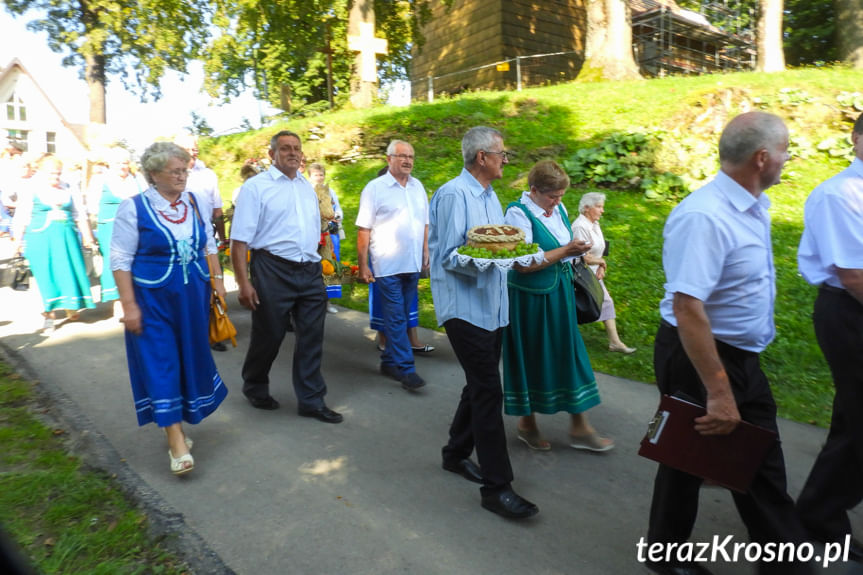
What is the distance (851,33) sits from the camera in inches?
703

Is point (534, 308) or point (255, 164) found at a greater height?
point (255, 164)

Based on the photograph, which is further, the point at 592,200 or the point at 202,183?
the point at 202,183

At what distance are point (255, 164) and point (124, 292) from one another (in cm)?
500

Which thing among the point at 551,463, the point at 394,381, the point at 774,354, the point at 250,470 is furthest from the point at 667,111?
the point at 250,470

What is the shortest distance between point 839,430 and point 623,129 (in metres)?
10.6

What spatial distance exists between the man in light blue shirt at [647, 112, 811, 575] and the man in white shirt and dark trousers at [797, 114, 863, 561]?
37cm

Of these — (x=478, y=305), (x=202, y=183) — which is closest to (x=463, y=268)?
(x=478, y=305)

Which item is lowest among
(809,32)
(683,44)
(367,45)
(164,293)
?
(164,293)

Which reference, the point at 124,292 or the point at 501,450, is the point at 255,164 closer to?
the point at 124,292

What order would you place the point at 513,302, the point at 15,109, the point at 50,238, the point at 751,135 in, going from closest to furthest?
the point at 751,135 → the point at 513,302 → the point at 50,238 → the point at 15,109

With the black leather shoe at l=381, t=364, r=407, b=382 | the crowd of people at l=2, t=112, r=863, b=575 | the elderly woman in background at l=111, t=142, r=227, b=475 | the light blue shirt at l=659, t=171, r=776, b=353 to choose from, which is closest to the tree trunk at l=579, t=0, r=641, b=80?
the crowd of people at l=2, t=112, r=863, b=575

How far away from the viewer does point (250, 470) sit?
434 centimetres

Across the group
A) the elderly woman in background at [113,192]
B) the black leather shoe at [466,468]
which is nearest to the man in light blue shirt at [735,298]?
the black leather shoe at [466,468]

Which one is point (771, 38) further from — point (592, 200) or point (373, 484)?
point (373, 484)
